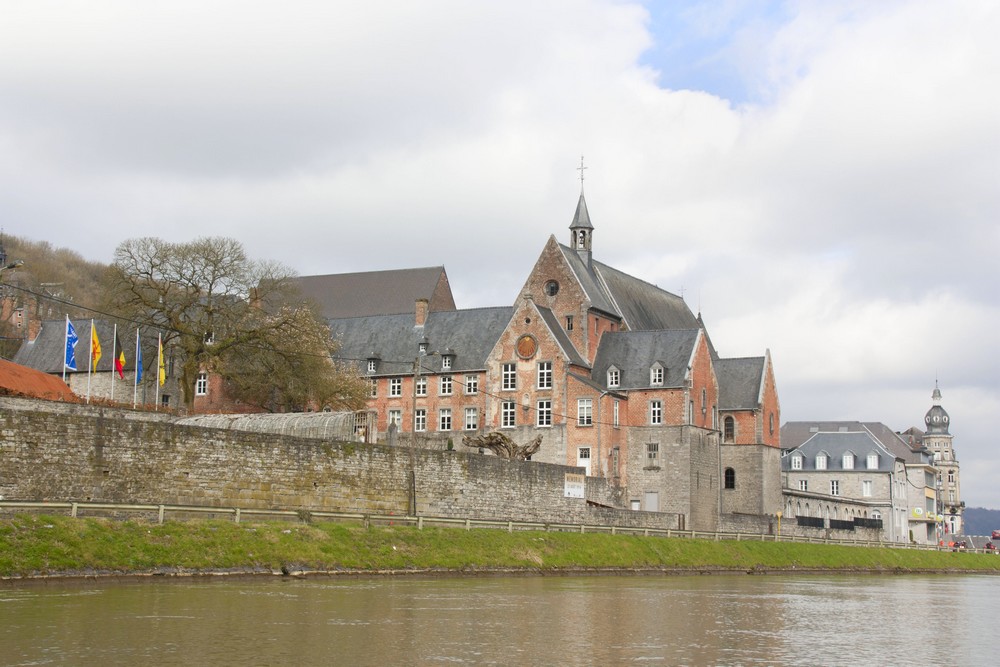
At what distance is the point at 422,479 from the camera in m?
53.6

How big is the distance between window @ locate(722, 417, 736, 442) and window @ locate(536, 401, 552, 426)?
1619 centimetres

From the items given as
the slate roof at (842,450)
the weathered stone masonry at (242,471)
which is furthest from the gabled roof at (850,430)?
the weathered stone masonry at (242,471)

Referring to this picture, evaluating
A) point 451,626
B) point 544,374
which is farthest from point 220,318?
point 451,626

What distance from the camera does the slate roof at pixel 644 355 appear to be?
267ft

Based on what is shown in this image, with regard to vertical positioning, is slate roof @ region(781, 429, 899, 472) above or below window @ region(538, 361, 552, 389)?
below

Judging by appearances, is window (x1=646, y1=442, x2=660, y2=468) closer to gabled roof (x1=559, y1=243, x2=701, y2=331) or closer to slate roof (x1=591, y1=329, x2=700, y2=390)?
slate roof (x1=591, y1=329, x2=700, y2=390)

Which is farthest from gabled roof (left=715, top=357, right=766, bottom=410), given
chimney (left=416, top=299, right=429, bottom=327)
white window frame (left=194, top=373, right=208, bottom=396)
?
white window frame (left=194, top=373, right=208, bottom=396)

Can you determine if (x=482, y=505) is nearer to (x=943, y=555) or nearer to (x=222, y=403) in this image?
(x=222, y=403)

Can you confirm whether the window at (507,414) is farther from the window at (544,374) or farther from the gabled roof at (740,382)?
the gabled roof at (740,382)

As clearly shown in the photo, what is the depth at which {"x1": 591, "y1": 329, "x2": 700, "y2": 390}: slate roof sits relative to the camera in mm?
81438

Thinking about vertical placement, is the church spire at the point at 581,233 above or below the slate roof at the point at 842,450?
above

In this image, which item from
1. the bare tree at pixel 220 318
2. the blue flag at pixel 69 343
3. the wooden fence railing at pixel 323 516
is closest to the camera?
the wooden fence railing at pixel 323 516

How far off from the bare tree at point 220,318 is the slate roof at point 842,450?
59.2 metres

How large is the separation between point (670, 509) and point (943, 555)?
22.0m
